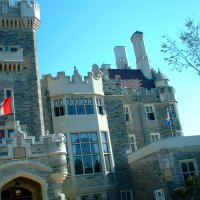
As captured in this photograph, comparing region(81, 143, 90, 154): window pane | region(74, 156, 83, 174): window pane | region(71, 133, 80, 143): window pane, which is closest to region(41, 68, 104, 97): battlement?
region(71, 133, 80, 143): window pane

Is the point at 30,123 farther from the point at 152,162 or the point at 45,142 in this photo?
the point at 152,162

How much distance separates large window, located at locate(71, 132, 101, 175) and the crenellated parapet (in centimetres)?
804

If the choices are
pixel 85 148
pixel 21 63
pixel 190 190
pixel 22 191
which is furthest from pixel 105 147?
pixel 21 63

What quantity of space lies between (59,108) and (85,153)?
3377 millimetres

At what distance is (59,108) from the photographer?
2220 cm

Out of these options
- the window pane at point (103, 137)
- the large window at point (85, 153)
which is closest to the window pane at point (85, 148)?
the large window at point (85, 153)

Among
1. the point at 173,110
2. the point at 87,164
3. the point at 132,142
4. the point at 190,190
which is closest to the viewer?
the point at 190,190

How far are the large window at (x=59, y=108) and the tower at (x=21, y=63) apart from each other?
129cm

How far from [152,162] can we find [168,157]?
4.87ft

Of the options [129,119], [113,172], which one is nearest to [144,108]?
[129,119]

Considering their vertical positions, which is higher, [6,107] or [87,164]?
[6,107]

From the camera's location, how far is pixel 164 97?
2809 cm

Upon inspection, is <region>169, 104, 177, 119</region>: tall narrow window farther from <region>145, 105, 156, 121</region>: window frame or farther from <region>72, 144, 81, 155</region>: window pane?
<region>72, 144, 81, 155</region>: window pane

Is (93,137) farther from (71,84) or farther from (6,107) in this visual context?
(6,107)
